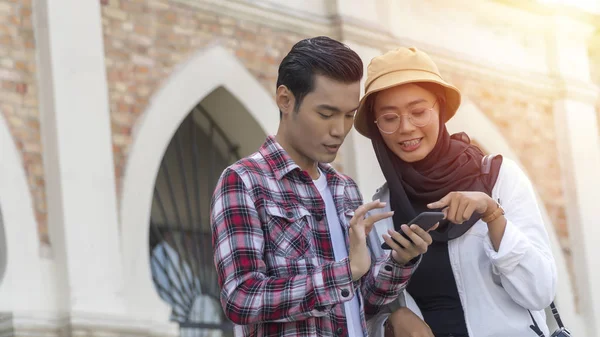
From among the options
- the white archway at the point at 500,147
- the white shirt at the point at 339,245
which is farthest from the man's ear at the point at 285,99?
the white archway at the point at 500,147

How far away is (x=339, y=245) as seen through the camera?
2.92 meters

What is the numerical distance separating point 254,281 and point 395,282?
458 mm

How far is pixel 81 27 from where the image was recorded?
24.6 feet

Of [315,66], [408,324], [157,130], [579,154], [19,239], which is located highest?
[579,154]

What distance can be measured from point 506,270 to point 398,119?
1.77 ft

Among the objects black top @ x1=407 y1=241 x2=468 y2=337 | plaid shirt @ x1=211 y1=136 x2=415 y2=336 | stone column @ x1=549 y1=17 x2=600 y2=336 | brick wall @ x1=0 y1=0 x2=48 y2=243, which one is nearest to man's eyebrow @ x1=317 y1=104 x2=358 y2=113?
plaid shirt @ x1=211 y1=136 x2=415 y2=336

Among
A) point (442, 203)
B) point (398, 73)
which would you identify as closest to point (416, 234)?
point (442, 203)

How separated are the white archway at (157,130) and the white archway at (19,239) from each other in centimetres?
66

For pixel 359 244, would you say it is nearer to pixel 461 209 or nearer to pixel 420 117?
pixel 461 209

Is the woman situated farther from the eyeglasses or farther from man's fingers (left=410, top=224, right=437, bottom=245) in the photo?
man's fingers (left=410, top=224, right=437, bottom=245)

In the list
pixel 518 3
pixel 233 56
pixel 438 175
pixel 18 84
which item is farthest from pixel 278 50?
pixel 438 175

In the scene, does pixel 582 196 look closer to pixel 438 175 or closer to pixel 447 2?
pixel 447 2

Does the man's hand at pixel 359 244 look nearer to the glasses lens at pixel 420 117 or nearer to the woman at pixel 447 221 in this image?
the woman at pixel 447 221

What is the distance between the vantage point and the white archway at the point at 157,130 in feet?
24.9
